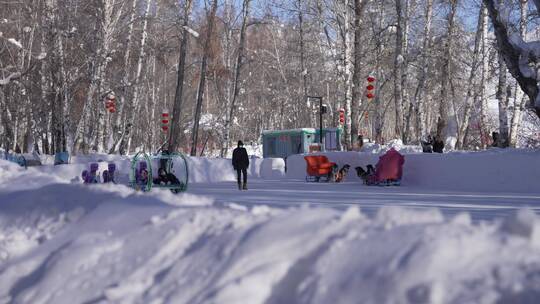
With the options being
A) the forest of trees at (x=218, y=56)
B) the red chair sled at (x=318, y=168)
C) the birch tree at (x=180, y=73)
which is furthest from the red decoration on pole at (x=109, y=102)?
the red chair sled at (x=318, y=168)

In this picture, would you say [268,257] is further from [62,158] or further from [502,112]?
[502,112]

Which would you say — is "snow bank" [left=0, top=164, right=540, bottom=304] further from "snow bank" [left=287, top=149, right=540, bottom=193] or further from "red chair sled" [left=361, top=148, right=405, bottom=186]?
"red chair sled" [left=361, top=148, right=405, bottom=186]

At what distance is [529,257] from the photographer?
296cm

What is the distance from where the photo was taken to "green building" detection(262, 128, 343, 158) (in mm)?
38094

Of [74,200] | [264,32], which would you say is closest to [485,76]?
[264,32]

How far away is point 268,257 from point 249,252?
0.17 meters

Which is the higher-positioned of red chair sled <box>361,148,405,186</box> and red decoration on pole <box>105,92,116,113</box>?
red decoration on pole <box>105,92,116,113</box>

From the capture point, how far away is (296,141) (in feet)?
127

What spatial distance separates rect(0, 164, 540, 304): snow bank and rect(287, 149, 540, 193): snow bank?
13.3m

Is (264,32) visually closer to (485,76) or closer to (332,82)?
(332,82)

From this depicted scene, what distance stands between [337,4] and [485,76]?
7699 millimetres

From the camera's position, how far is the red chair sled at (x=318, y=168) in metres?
24.0

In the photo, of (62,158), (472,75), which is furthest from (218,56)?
(62,158)

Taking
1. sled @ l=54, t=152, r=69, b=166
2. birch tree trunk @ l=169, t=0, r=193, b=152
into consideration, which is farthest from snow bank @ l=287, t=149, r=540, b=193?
birch tree trunk @ l=169, t=0, r=193, b=152
